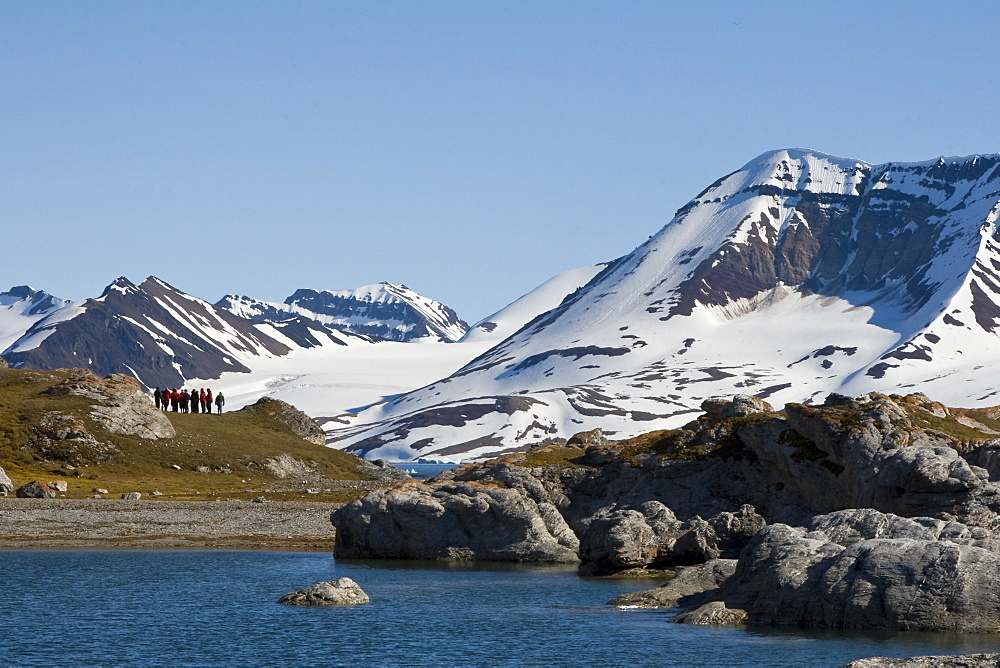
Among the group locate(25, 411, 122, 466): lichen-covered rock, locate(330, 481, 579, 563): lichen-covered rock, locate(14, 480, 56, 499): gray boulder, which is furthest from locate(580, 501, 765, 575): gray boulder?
locate(25, 411, 122, 466): lichen-covered rock

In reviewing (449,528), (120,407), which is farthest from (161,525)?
(120,407)

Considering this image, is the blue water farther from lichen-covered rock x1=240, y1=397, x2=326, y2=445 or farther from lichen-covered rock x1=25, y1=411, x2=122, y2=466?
lichen-covered rock x1=240, y1=397, x2=326, y2=445

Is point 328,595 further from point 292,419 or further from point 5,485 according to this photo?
point 292,419

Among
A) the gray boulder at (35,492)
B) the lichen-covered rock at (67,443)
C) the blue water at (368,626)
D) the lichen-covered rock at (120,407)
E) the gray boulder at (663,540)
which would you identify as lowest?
the blue water at (368,626)

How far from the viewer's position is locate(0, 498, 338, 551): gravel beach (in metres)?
81.4

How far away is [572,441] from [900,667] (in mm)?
61793

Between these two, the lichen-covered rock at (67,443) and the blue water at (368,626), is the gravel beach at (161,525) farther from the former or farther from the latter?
the lichen-covered rock at (67,443)

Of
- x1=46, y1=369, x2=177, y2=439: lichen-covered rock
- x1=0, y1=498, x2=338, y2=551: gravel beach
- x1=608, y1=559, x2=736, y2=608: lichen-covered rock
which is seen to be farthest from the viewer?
x1=46, y1=369, x2=177, y2=439: lichen-covered rock

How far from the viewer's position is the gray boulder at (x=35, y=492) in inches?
4060

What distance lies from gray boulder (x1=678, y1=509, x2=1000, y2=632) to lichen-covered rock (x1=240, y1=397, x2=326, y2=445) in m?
107

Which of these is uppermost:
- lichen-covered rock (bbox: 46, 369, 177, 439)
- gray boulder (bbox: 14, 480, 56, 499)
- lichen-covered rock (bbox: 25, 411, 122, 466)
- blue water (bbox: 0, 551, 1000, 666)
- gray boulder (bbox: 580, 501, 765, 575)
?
lichen-covered rock (bbox: 46, 369, 177, 439)

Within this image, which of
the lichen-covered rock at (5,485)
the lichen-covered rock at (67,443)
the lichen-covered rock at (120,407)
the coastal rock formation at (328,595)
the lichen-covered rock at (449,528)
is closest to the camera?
the coastal rock formation at (328,595)

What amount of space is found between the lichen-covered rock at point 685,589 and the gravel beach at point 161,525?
1282 inches

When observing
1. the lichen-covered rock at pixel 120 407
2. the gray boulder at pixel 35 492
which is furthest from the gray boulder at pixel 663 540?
the lichen-covered rock at pixel 120 407
